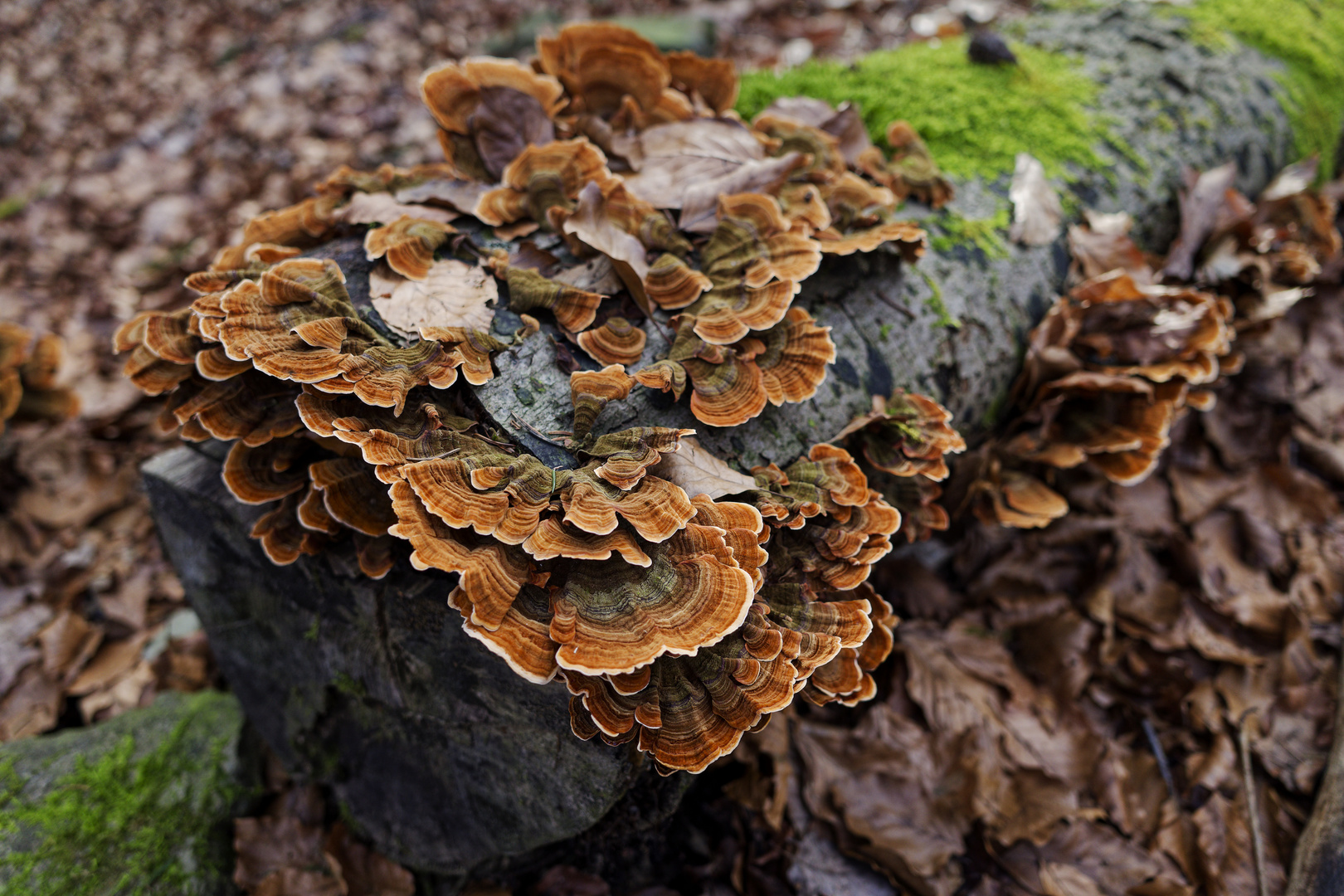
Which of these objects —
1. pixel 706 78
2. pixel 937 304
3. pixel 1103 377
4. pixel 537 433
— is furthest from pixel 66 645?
pixel 1103 377

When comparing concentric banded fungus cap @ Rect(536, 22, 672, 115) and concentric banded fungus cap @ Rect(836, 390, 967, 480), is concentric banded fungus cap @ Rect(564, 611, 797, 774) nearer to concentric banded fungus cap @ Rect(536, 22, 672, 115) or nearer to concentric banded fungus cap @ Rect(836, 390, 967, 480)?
concentric banded fungus cap @ Rect(836, 390, 967, 480)

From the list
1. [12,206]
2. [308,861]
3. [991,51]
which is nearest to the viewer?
[308,861]

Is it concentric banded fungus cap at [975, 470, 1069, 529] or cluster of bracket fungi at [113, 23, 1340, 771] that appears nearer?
cluster of bracket fungi at [113, 23, 1340, 771]

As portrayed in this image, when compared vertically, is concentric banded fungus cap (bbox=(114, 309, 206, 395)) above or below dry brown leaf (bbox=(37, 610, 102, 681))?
above

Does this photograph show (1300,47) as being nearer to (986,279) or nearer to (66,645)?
(986,279)

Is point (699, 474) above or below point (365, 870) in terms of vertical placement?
above

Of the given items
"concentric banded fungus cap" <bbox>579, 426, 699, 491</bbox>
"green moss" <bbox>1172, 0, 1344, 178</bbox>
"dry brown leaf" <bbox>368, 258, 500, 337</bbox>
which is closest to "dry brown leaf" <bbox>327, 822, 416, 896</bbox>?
"concentric banded fungus cap" <bbox>579, 426, 699, 491</bbox>

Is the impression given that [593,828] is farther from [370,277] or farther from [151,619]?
[151,619]
